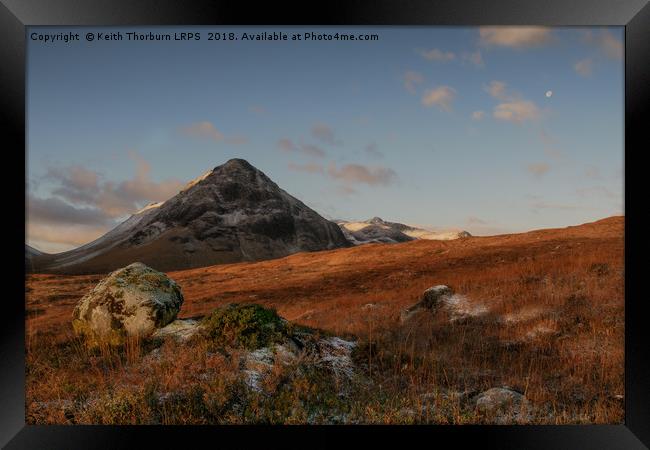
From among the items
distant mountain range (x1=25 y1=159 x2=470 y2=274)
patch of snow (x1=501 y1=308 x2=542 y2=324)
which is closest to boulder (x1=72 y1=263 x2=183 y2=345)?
patch of snow (x1=501 y1=308 x2=542 y2=324)

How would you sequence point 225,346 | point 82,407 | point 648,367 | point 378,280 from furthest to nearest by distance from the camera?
point 378,280 < point 225,346 < point 82,407 < point 648,367

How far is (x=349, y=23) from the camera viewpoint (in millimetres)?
5449

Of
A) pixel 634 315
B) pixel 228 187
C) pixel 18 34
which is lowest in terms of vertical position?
pixel 634 315

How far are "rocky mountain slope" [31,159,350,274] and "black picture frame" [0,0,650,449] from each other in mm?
92594

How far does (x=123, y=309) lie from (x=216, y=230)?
130 m

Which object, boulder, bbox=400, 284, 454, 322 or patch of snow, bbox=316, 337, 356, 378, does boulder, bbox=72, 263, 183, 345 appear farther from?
boulder, bbox=400, 284, 454, 322

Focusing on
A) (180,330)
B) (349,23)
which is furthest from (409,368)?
(349,23)

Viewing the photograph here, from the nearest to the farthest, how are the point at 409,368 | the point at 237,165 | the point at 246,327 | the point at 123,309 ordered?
the point at 409,368, the point at 246,327, the point at 123,309, the point at 237,165

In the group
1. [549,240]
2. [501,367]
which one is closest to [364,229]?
[549,240]

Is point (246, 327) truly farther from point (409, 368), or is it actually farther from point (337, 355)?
point (409, 368)

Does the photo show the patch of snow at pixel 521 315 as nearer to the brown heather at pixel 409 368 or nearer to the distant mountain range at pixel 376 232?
the brown heather at pixel 409 368

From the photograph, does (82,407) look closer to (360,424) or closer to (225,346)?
(225,346)

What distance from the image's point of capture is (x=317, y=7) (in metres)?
5.43

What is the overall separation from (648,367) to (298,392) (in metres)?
4.63
